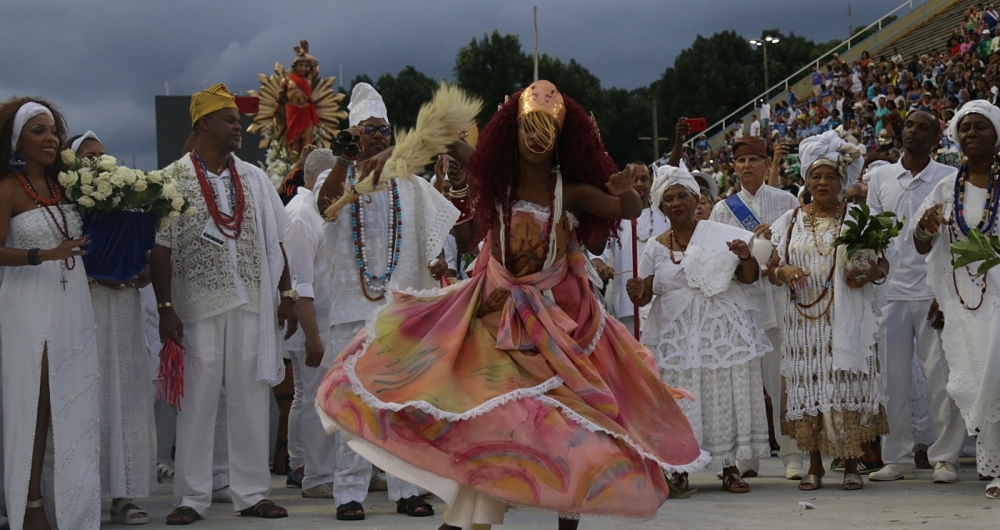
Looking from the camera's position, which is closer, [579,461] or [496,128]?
[579,461]

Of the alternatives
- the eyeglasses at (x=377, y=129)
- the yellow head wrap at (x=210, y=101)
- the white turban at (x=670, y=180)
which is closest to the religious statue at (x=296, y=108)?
the white turban at (x=670, y=180)

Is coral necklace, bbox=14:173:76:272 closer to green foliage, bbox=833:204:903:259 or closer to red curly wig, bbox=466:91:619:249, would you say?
red curly wig, bbox=466:91:619:249

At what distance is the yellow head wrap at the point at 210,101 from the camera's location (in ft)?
25.2

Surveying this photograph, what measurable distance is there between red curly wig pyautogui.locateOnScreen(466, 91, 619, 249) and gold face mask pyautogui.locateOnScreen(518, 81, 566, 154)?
0.23 ft

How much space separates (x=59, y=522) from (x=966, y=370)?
19.5 ft

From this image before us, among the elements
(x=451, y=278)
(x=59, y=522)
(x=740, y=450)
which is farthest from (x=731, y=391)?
(x=59, y=522)

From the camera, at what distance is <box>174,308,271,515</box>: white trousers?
24.6 feet

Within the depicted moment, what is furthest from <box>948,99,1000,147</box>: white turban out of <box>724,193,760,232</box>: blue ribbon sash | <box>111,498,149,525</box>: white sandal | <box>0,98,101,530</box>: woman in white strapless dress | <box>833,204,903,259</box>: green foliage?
<box>111,498,149,525</box>: white sandal

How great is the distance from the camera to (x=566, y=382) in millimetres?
5457

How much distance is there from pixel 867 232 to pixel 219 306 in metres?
4.43

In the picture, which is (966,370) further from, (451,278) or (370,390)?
(370,390)

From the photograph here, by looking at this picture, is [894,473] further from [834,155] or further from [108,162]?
[108,162]

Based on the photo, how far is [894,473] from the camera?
29.7ft

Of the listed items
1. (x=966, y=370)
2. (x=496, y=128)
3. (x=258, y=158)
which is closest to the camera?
(x=496, y=128)
